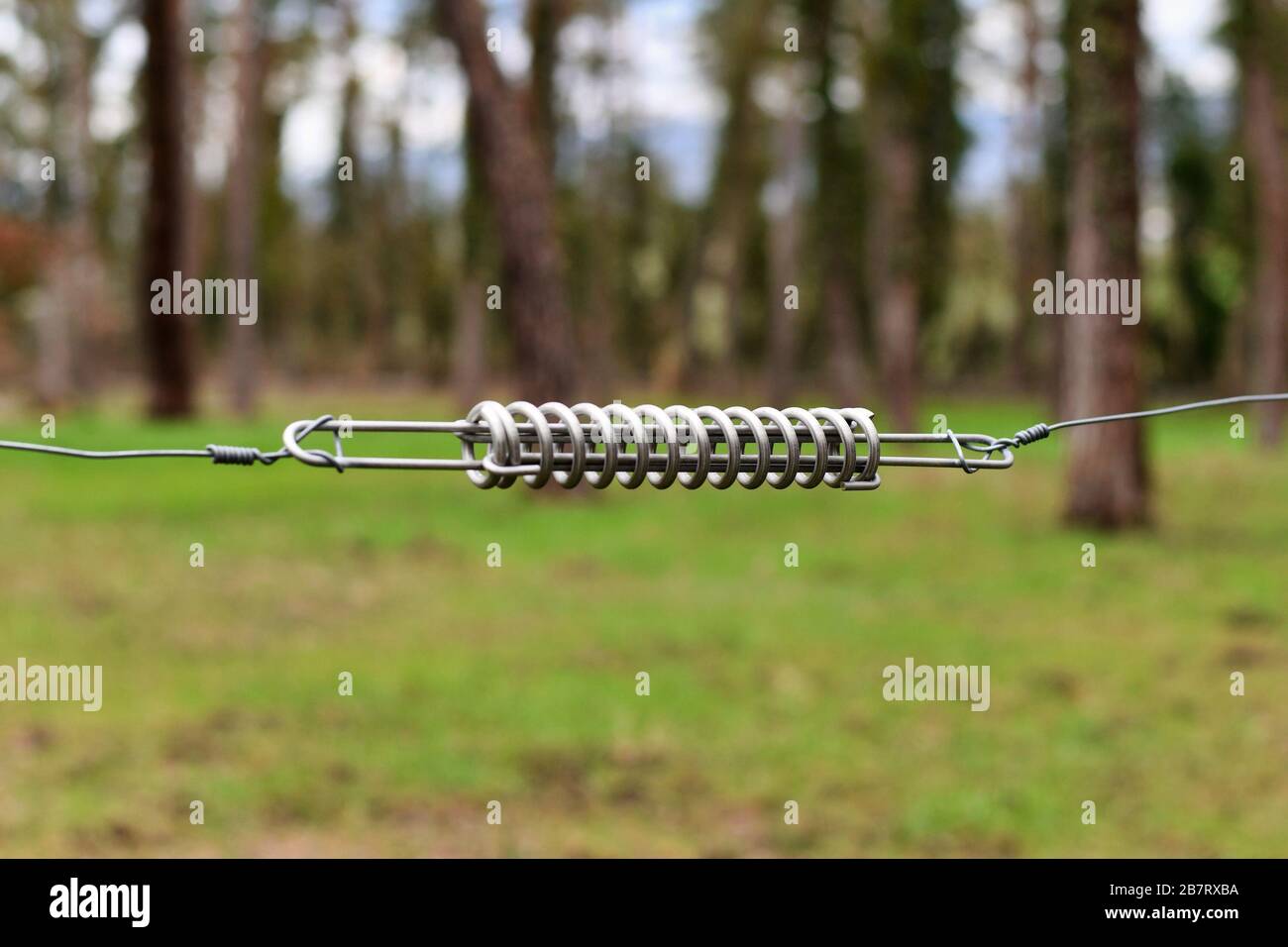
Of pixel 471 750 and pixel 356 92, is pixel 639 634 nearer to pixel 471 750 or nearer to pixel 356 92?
pixel 471 750

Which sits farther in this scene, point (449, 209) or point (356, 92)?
point (449, 209)

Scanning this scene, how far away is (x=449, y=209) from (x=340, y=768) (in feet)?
161

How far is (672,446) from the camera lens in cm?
214

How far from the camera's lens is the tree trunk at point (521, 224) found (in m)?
14.5

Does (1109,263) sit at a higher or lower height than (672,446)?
higher

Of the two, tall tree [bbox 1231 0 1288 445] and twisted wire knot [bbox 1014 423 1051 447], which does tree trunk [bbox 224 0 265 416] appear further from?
twisted wire knot [bbox 1014 423 1051 447]

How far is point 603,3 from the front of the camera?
112 ft

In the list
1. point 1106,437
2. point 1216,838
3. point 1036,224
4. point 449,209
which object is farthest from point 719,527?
point 449,209

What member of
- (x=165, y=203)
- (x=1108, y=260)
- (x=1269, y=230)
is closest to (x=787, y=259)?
(x=1269, y=230)

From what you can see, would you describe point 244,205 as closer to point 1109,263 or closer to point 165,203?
point 165,203

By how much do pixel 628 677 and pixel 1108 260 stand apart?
23.1 feet

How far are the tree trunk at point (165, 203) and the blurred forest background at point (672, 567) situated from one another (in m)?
0.06

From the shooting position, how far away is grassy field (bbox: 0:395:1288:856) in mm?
6438

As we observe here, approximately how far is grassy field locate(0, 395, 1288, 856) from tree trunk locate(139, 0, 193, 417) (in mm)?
7241
